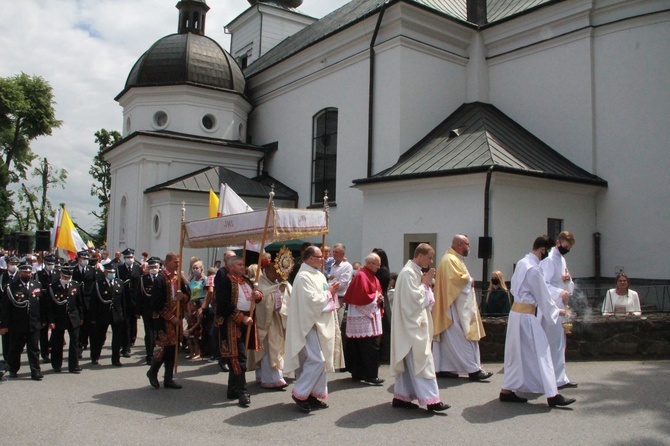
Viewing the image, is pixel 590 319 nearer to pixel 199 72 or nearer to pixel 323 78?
pixel 323 78

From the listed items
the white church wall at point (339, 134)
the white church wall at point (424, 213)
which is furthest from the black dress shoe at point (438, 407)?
the white church wall at point (339, 134)

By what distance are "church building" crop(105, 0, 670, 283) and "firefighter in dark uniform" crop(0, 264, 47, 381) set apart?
972cm

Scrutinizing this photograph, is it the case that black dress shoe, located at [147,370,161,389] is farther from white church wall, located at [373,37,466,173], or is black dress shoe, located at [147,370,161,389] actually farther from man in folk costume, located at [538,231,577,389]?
white church wall, located at [373,37,466,173]

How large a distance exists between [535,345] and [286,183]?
1728 centimetres

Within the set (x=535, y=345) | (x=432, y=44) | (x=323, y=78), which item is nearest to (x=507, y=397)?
(x=535, y=345)

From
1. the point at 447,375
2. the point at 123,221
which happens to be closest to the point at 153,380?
the point at 447,375

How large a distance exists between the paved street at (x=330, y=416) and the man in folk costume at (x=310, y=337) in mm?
267

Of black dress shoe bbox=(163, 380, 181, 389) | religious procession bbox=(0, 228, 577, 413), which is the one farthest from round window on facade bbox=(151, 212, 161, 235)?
black dress shoe bbox=(163, 380, 181, 389)

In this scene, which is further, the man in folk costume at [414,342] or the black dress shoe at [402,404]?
the black dress shoe at [402,404]

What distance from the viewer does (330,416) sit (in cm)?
684

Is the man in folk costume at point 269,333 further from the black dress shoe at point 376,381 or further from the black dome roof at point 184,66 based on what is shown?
the black dome roof at point 184,66

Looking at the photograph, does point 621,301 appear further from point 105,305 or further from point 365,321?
point 105,305

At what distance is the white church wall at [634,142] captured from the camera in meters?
15.6

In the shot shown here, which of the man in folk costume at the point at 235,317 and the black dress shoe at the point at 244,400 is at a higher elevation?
the man in folk costume at the point at 235,317
